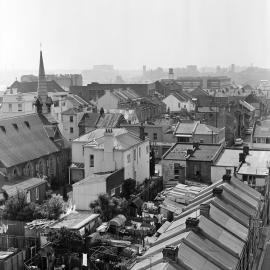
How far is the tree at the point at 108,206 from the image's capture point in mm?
37469

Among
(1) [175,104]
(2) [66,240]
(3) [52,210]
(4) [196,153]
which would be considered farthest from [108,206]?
(1) [175,104]

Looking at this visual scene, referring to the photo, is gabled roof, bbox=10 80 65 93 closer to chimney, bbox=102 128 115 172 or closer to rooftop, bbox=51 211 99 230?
chimney, bbox=102 128 115 172

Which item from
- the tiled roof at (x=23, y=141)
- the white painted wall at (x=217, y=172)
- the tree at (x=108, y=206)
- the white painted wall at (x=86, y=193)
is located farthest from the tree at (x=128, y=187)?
the tiled roof at (x=23, y=141)

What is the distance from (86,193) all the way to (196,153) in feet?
35.7

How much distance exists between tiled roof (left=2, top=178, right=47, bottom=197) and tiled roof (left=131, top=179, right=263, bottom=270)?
53.7 feet

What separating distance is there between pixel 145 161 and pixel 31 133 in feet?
38.9

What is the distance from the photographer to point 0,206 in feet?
129

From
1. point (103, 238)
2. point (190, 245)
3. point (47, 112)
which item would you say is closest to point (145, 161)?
point (47, 112)

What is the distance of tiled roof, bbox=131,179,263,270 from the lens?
21.8 meters

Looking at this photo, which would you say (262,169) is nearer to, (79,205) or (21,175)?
(79,205)

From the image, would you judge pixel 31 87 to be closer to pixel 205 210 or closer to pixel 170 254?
pixel 205 210

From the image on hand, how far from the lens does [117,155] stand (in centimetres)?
4459

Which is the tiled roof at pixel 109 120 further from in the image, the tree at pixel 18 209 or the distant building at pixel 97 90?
the distant building at pixel 97 90

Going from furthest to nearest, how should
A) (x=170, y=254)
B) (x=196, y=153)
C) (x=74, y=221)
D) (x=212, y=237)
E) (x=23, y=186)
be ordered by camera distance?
(x=196, y=153), (x=23, y=186), (x=74, y=221), (x=212, y=237), (x=170, y=254)
